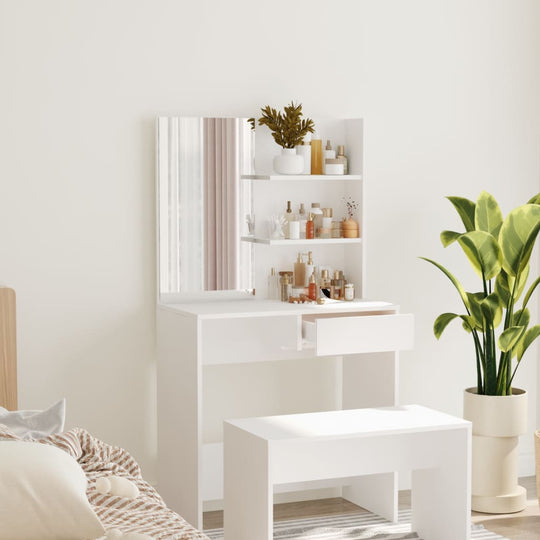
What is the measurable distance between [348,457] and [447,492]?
17.4 inches

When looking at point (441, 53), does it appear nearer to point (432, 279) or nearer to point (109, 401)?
point (432, 279)

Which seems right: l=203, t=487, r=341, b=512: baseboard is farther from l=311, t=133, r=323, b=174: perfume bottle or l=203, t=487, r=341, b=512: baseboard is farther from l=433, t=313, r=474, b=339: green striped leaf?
l=311, t=133, r=323, b=174: perfume bottle

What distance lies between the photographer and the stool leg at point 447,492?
11.4ft

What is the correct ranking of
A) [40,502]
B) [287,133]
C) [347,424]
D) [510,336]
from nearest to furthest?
[40,502] → [347,424] → [510,336] → [287,133]

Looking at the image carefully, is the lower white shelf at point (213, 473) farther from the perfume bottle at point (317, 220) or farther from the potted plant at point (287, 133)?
the potted plant at point (287, 133)

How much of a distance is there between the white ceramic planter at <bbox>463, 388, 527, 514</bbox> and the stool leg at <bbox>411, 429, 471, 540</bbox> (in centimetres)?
44

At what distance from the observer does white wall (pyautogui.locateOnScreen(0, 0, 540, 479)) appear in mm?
3783

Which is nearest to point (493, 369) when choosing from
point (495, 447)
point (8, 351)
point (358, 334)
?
point (495, 447)

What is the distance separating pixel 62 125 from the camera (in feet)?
12.5

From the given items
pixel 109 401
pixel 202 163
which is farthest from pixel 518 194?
pixel 109 401

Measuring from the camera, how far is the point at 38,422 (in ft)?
9.04

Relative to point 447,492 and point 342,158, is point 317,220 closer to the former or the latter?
point 342,158

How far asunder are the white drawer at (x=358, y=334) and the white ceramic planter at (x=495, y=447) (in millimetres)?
446

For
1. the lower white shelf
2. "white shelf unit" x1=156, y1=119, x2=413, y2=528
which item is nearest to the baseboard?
"white shelf unit" x1=156, y1=119, x2=413, y2=528
